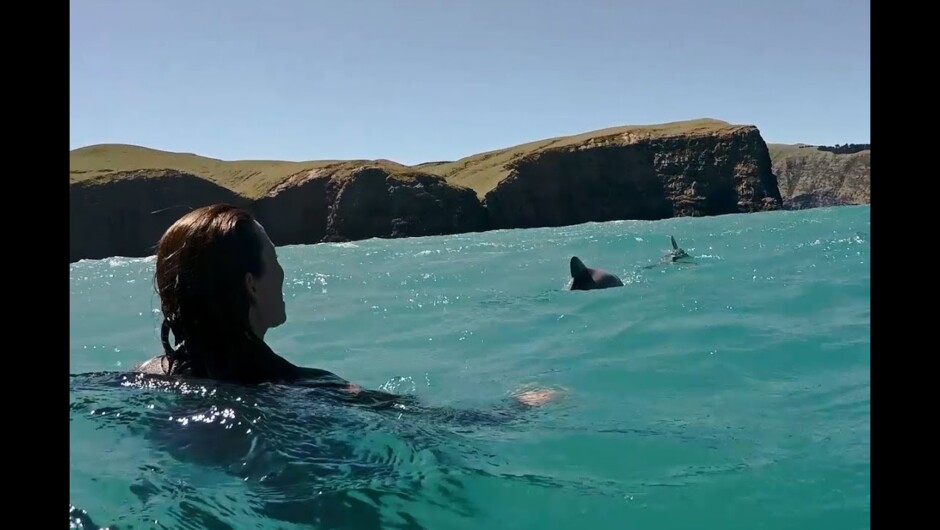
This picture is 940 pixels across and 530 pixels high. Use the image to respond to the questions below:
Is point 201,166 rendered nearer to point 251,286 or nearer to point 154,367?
point 154,367

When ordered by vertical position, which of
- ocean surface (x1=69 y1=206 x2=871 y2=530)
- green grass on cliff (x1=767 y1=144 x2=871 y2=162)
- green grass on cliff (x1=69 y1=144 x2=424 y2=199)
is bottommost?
ocean surface (x1=69 y1=206 x2=871 y2=530)

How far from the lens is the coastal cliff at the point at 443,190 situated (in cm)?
7031

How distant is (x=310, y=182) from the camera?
75.3 meters

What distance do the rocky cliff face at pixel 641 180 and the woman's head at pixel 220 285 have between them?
248 feet

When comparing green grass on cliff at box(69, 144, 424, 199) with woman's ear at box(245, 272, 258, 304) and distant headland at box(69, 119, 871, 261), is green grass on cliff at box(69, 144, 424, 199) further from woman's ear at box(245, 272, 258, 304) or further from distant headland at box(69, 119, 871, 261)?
woman's ear at box(245, 272, 258, 304)

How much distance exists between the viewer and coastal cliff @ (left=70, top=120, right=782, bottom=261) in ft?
231

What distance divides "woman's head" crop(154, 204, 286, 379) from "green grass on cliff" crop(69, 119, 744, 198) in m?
73.1

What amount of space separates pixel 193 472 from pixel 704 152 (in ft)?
285

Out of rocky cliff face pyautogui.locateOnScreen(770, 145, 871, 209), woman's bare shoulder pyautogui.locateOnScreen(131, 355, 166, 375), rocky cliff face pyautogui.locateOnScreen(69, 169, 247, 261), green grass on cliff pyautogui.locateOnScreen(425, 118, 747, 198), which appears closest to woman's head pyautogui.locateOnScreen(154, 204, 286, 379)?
woman's bare shoulder pyautogui.locateOnScreen(131, 355, 166, 375)

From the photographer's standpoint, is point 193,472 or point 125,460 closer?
point 193,472

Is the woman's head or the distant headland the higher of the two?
the distant headland
